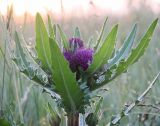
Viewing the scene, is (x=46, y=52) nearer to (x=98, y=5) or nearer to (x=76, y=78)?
(x=76, y=78)

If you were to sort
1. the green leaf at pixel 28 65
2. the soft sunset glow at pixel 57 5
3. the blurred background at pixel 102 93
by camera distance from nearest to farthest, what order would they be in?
the green leaf at pixel 28 65 → the blurred background at pixel 102 93 → the soft sunset glow at pixel 57 5

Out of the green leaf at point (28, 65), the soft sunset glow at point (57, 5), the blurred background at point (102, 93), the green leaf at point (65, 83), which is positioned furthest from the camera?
the soft sunset glow at point (57, 5)

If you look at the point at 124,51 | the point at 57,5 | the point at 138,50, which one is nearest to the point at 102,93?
the point at 57,5

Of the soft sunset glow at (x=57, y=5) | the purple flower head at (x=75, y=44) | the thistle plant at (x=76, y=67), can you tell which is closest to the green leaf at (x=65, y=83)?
the thistle plant at (x=76, y=67)

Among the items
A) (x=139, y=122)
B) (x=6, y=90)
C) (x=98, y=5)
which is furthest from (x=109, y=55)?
(x=98, y=5)

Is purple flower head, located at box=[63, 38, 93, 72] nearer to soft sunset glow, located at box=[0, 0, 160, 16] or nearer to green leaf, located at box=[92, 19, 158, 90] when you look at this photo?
green leaf, located at box=[92, 19, 158, 90]

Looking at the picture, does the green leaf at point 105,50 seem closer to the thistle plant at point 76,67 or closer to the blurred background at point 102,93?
the thistle plant at point 76,67

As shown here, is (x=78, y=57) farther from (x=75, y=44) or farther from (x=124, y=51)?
(x=124, y=51)
